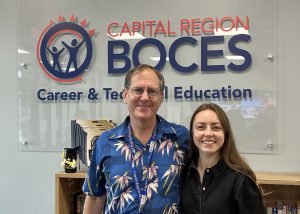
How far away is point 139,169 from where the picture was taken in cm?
180

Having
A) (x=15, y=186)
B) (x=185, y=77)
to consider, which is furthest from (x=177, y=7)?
(x=15, y=186)

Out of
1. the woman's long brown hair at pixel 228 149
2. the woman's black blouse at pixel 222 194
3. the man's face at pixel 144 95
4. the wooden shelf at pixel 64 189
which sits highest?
the man's face at pixel 144 95

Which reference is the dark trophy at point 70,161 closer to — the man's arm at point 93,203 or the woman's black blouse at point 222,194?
the man's arm at point 93,203

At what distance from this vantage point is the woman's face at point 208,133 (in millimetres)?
1741

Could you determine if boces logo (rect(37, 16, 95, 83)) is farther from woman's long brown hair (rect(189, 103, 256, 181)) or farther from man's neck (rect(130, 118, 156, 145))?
woman's long brown hair (rect(189, 103, 256, 181))

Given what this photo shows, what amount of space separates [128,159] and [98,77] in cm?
168

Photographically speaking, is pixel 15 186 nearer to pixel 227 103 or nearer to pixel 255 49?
pixel 227 103

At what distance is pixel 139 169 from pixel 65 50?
2013mm

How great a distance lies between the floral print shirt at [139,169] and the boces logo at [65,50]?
163 cm

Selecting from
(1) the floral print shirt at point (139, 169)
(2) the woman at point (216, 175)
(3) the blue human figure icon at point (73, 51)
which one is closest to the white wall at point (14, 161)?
(3) the blue human figure icon at point (73, 51)

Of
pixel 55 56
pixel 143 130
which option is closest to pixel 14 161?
pixel 55 56

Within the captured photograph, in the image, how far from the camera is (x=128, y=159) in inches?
71.9

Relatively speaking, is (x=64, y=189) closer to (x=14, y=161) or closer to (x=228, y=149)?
(x=14, y=161)

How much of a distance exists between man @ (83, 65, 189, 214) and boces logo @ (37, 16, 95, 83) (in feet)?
5.33
